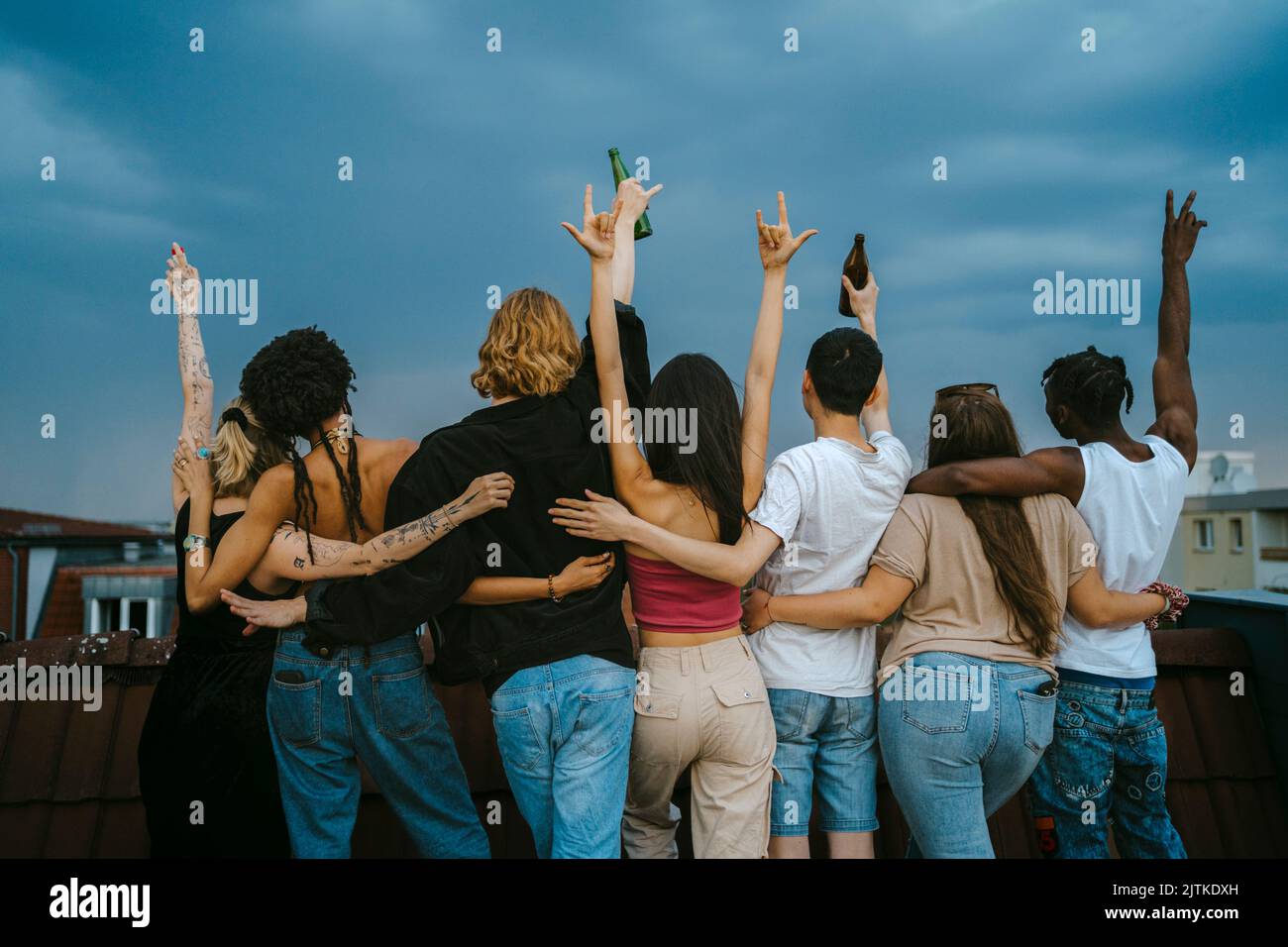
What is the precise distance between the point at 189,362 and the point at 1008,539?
8.27 feet

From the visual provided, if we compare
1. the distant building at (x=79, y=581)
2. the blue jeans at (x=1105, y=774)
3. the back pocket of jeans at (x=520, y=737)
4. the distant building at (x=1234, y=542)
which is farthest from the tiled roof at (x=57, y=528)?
the distant building at (x=1234, y=542)

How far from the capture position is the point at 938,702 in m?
2.47

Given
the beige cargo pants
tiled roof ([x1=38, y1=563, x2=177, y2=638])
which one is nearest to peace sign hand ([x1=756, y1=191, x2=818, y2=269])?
the beige cargo pants

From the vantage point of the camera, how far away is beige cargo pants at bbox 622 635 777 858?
7.89ft

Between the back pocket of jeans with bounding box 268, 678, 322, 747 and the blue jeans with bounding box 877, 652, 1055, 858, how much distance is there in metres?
1.59

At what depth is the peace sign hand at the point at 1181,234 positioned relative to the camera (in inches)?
122

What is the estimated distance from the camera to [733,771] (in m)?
2.43

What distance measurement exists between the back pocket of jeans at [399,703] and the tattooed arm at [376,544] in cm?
31

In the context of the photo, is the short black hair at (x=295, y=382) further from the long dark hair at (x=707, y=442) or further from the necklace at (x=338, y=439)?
the long dark hair at (x=707, y=442)

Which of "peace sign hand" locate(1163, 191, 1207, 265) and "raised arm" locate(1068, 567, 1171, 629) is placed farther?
"peace sign hand" locate(1163, 191, 1207, 265)

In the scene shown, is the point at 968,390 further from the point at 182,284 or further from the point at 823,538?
the point at 182,284

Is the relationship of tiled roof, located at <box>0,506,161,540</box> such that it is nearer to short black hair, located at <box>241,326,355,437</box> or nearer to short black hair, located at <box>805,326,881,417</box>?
short black hair, located at <box>241,326,355,437</box>
